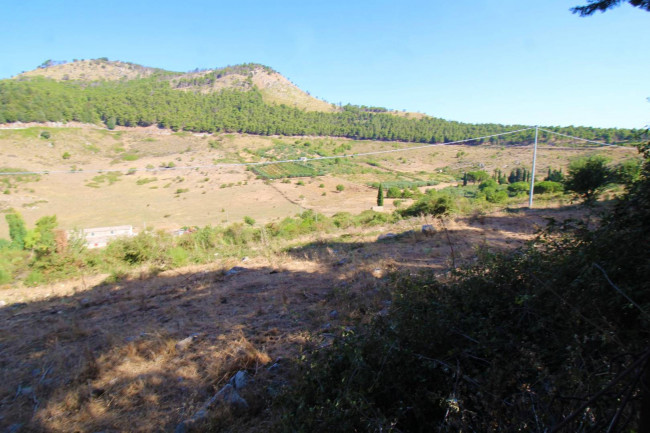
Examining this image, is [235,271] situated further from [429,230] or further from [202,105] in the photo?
[202,105]

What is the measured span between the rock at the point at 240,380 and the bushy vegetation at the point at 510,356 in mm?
899

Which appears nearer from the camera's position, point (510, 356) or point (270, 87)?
point (510, 356)

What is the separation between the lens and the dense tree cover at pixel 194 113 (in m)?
70.3

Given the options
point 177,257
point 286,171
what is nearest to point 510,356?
point 177,257

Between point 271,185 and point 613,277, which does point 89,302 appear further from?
point 271,185

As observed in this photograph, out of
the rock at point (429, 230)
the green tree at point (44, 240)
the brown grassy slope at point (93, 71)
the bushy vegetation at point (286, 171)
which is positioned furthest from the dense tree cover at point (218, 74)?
the rock at point (429, 230)

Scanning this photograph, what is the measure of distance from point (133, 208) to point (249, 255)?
119 ft

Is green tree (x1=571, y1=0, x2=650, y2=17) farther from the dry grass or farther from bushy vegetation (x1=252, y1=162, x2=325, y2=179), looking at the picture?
the dry grass

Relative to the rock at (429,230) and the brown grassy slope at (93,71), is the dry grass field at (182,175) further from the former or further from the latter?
the brown grassy slope at (93,71)

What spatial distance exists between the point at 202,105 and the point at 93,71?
169 feet

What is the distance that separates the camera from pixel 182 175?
56.4 m

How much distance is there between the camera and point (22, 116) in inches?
2482

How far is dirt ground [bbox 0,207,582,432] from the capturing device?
308 cm

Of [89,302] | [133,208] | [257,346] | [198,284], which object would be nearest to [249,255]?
[198,284]
